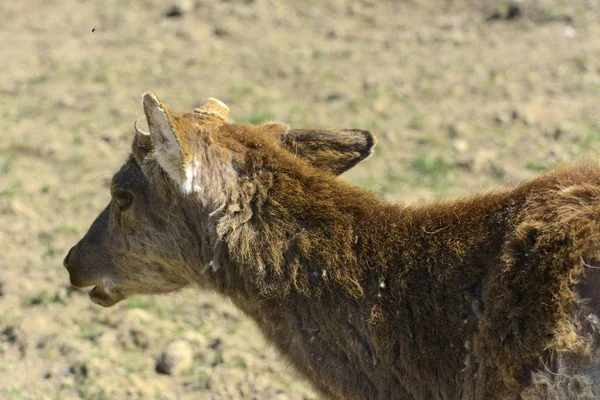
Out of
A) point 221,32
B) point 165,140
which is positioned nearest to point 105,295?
point 165,140

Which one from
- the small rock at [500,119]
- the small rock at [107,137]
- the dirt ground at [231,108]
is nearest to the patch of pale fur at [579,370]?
the dirt ground at [231,108]

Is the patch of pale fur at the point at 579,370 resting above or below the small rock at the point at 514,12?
above

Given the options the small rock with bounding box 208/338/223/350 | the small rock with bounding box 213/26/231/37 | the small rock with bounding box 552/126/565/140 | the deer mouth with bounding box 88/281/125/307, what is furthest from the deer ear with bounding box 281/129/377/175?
the small rock with bounding box 213/26/231/37

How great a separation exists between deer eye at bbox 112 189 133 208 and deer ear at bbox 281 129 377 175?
2.72ft

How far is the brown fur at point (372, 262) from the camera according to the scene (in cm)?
319

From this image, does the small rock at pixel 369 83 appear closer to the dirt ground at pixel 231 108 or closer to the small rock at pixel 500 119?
the dirt ground at pixel 231 108

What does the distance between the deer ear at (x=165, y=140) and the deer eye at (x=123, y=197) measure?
41 centimetres

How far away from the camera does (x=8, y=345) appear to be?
569 cm

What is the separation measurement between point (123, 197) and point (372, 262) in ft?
4.45

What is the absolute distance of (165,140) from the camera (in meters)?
3.65

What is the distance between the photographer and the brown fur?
10.5 ft

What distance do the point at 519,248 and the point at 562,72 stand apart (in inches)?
264

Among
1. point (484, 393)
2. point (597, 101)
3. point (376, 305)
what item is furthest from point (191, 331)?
point (597, 101)

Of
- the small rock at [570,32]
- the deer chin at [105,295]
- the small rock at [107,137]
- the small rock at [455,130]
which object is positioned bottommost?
the small rock at [107,137]
